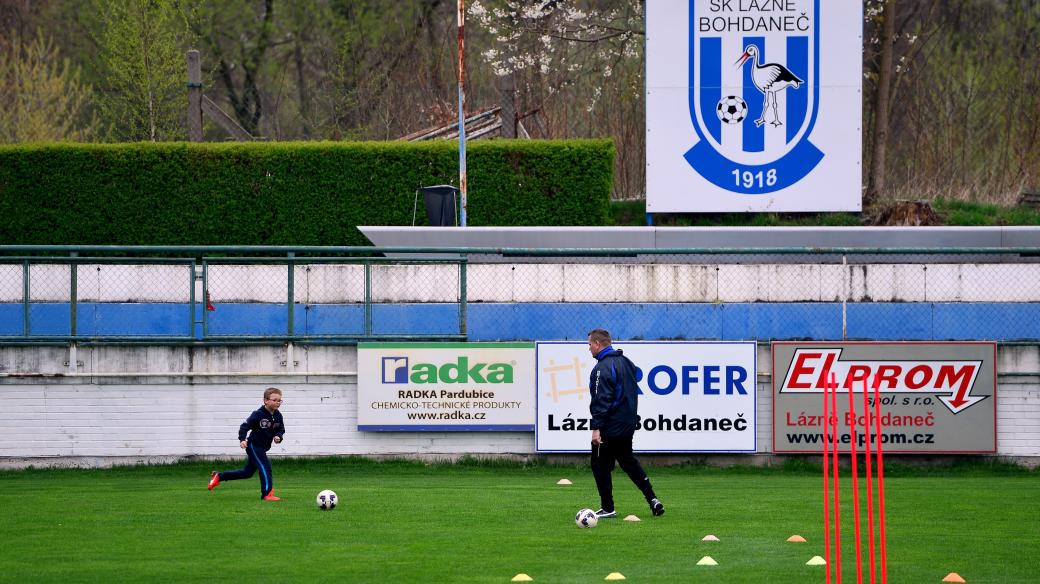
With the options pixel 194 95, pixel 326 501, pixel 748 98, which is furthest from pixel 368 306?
pixel 194 95

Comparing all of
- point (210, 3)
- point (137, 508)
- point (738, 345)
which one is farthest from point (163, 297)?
point (210, 3)

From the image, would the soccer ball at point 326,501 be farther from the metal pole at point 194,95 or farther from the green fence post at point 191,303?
the metal pole at point 194,95

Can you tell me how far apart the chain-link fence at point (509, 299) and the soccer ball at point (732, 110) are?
521 cm

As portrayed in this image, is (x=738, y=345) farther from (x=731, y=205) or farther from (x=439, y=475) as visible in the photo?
(x=731, y=205)

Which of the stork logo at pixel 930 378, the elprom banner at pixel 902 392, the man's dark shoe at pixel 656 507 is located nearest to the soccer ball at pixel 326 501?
the man's dark shoe at pixel 656 507

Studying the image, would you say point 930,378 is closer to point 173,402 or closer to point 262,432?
point 262,432

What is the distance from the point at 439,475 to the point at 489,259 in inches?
166

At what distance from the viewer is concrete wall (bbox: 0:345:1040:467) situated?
16.8 meters

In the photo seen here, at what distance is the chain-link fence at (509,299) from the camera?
55.6 feet

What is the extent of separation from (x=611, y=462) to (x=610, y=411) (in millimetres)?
511

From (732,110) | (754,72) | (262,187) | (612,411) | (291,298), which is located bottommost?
(612,411)

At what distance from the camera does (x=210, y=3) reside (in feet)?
130

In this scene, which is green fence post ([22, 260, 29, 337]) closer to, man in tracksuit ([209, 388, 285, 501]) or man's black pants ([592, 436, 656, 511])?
man in tracksuit ([209, 388, 285, 501])

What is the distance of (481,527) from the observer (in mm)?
11562
